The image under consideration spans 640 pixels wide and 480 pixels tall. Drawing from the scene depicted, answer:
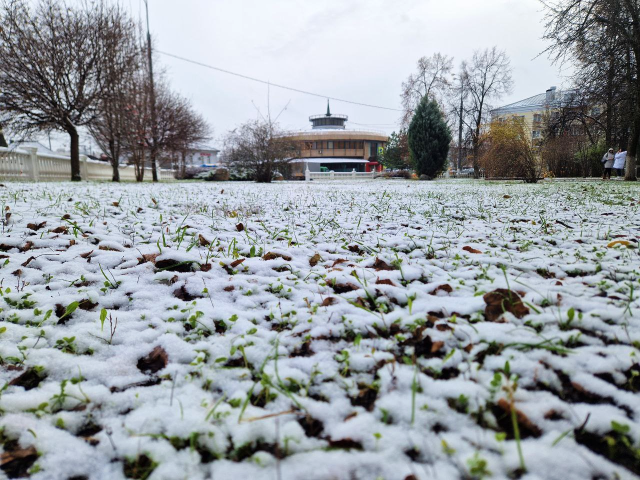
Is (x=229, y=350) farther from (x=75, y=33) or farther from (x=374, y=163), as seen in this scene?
(x=374, y=163)

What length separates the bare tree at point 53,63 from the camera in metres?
11.9

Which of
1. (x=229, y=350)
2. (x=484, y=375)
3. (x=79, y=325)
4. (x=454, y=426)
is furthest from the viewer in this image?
(x=79, y=325)

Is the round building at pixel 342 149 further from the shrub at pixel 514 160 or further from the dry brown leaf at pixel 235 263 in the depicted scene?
the dry brown leaf at pixel 235 263

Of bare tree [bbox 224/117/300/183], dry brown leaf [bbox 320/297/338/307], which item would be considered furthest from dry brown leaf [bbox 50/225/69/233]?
bare tree [bbox 224/117/300/183]

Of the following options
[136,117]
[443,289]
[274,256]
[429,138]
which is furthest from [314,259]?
[429,138]

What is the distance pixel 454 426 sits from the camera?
1007 millimetres

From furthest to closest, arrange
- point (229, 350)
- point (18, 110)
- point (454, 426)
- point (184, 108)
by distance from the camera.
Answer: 1. point (184, 108)
2. point (18, 110)
3. point (229, 350)
4. point (454, 426)

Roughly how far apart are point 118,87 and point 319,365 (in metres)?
16.9

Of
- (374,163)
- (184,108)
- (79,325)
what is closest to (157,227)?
(79,325)

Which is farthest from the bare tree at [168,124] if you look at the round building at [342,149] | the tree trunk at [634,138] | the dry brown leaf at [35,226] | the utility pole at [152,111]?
the round building at [342,149]

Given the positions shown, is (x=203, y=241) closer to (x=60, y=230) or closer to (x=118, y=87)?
(x=60, y=230)

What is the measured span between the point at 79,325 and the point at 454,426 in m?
1.71

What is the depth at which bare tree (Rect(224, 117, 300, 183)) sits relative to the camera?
17.3 m

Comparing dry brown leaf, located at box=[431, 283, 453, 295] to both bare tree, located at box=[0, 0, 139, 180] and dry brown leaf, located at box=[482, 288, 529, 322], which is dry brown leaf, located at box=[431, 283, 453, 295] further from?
bare tree, located at box=[0, 0, 139, 180]
